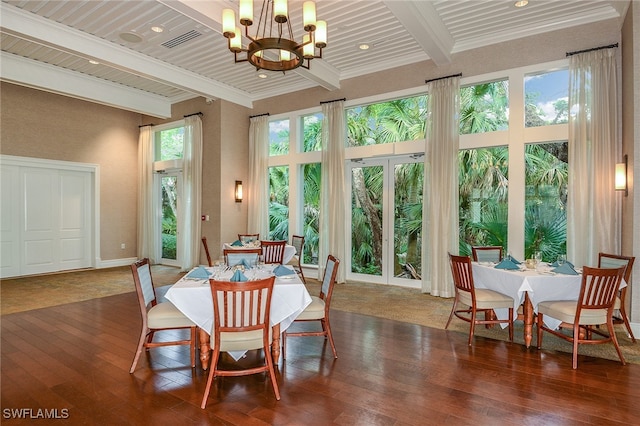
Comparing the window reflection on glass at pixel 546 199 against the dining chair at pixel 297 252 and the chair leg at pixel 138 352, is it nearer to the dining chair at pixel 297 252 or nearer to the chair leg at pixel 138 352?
the dining chair at pixel 297 252

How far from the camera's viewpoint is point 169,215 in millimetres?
9781

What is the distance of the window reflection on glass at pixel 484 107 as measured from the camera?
19.3 feet

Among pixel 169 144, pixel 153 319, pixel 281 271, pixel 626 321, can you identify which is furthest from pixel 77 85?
pixel 626 321

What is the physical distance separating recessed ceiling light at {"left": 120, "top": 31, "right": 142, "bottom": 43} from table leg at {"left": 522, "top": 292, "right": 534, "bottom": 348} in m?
6.56

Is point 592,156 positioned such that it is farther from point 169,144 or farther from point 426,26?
point 169,144

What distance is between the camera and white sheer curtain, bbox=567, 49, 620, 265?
484 cm

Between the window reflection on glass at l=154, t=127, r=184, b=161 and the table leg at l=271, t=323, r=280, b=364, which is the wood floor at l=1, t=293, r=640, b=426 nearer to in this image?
the table leg at l=271, t=323, r=280, b=364

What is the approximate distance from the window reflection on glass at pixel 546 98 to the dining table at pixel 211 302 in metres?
4.65

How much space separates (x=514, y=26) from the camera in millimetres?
5422

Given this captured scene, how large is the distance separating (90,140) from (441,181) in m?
8.32

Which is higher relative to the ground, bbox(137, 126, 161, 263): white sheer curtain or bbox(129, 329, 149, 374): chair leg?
bbox(137, 126, 161, 263): white sheer curtain

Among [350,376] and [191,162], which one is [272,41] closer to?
[350,376]

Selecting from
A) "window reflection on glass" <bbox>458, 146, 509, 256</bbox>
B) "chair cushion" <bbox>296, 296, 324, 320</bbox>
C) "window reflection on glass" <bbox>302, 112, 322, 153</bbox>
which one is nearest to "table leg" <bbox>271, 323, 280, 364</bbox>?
"chair cushion" <bbox>296, 296, 324, 320</bbox>

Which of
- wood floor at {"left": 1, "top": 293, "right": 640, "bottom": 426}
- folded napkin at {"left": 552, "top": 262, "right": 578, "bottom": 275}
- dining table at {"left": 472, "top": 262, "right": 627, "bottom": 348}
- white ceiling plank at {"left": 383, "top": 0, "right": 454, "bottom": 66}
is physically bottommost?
wood floor at {"left": 1, "top": 293, "right": 640, "bottom": 426}
